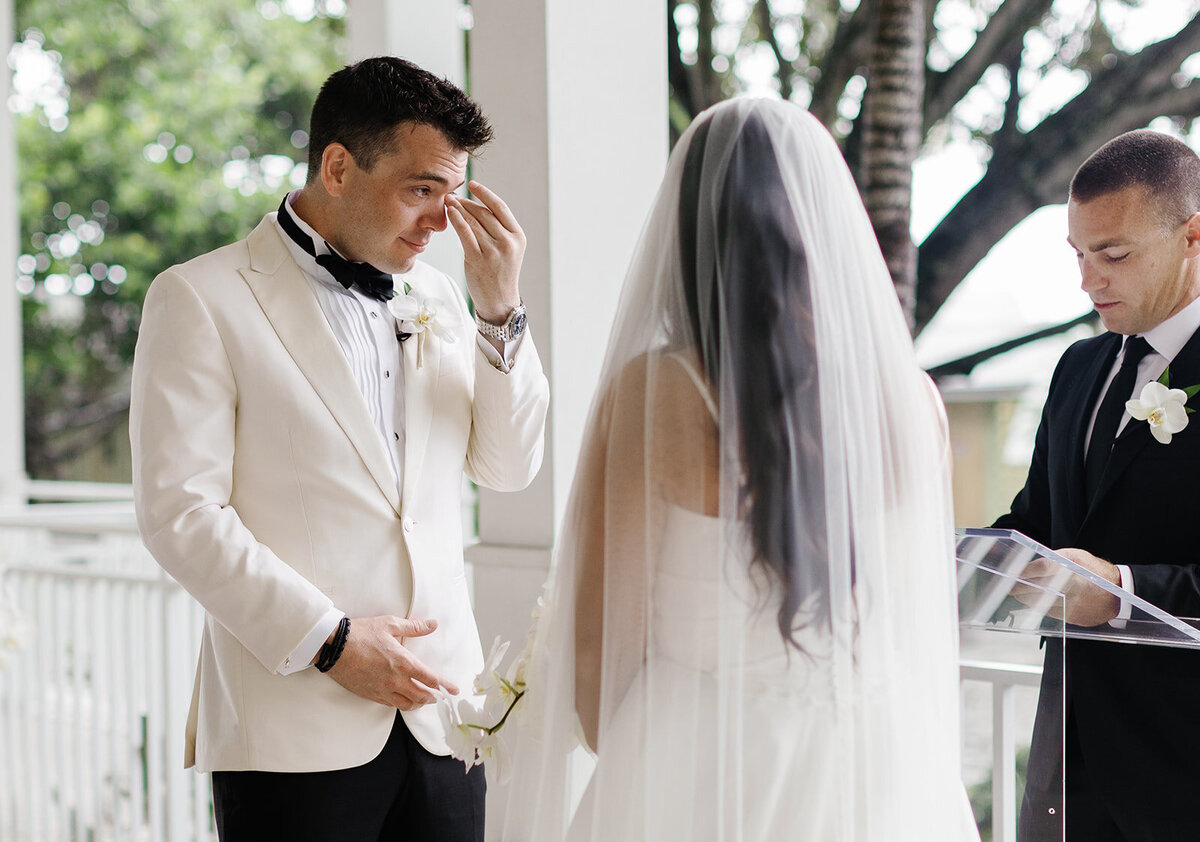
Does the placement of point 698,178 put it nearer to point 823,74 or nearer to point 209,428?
point 209,428

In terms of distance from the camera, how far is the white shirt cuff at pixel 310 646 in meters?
1.57

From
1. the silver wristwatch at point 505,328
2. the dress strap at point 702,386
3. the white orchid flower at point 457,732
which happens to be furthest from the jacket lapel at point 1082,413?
the white orchid flower at point 457,732

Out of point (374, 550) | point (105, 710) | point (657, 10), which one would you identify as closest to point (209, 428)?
point (374, 550)

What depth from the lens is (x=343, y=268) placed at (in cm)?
176

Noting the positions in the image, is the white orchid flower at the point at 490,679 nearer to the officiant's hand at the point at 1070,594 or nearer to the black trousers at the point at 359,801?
the black trousers at the point at 359,801

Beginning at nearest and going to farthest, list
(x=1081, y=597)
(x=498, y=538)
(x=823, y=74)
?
(x=1081, y=597) → (x=498, y=538) → (x=823, y=74)

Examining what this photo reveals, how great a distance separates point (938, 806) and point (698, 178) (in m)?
0.84

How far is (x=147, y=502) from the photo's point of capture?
1.58 m

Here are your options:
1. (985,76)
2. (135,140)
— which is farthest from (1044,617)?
(135,140)

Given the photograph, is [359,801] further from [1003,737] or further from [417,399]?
[1003,737]

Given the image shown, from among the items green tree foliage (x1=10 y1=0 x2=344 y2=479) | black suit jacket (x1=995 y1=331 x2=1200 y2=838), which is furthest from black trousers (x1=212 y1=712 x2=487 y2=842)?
green tree foliage (x1=10 y1=0 x2=344 y2=479)

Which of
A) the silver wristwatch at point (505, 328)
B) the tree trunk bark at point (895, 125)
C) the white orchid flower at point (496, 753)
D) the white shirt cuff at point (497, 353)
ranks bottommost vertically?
the white orchid flower at point (496, 753)

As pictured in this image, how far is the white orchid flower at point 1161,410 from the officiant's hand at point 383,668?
1.19 m

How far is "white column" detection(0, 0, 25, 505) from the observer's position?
4902mm
